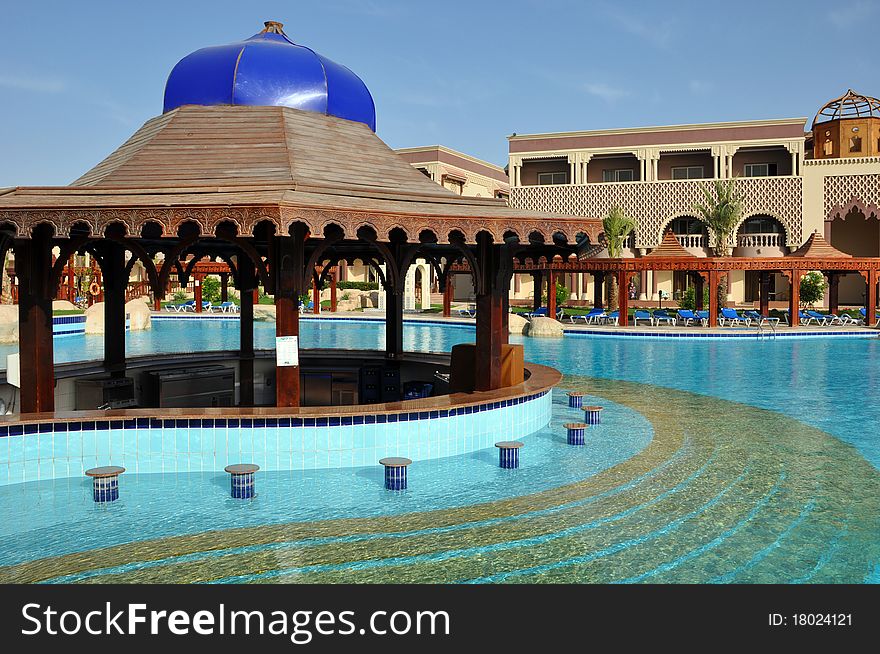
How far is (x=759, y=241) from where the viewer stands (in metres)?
41.3

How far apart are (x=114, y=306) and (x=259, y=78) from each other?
3.98 meters

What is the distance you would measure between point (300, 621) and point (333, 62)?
8.14 meters

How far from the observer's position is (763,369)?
52.5ft

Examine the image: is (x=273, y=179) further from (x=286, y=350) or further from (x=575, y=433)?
(x=575, y=433)

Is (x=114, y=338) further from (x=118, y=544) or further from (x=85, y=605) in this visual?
(x=85, y=605)

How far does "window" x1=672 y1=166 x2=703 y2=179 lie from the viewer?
44219mm

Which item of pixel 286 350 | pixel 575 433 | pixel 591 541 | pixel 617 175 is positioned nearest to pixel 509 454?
pixel 575 433

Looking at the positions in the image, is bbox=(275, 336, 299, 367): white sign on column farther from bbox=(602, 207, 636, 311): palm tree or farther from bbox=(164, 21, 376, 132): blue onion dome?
bbox=(602, 207, 636, 311): palm tree

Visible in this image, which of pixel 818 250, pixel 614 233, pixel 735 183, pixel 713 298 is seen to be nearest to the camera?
pixel 713 298

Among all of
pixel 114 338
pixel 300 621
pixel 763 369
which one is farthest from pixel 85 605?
pixel 763 369

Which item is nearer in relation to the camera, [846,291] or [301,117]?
[301,117]

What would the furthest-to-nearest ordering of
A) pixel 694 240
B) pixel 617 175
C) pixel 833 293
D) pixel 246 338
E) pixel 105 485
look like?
1. pixel 617 175
2. pixel 694 240
3. pixel 833 293
4. pixel 246 338
5. pixel 105 485

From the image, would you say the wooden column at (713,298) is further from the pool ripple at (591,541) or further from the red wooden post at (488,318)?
the pool ripple at (591,541)

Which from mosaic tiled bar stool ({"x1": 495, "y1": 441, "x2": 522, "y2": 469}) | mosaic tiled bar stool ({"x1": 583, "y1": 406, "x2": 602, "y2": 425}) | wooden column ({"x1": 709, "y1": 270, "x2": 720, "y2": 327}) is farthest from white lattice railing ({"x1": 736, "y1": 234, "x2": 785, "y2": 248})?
mosaic tiled bar stool ({"x1": 495, "y1": 441, "x2": 522, "y2": 469})
